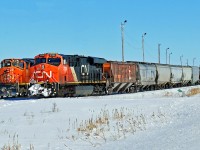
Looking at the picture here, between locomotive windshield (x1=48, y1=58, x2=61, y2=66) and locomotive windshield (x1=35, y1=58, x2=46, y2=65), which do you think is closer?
locomotive windshield (x1=48, y1=58, x2=61, y2=66)

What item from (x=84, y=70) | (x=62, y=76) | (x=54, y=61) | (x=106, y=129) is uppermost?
(x=54, y=61)

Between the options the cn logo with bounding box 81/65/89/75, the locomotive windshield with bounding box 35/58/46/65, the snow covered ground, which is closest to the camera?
the snow covered ground

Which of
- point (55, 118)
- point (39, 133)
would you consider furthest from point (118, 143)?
point (55, 118)

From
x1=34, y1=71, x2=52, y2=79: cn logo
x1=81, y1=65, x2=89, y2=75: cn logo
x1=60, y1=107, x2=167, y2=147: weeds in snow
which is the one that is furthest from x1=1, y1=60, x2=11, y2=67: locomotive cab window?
x1=60, y1=107, x2=167, y2=147: weeds in snow

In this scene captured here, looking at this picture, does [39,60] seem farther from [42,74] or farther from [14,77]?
[14,77]

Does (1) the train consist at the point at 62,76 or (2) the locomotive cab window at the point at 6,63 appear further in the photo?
(2) the locomotive cab window at the point at 6,63

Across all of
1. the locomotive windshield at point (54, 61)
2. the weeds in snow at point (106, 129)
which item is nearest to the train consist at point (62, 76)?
the locomotive windshield at point (54, 61)

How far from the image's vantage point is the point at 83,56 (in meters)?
29.6

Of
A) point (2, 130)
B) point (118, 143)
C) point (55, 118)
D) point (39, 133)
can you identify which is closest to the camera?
point (118, 143)

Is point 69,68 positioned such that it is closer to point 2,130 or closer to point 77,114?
point 77,114

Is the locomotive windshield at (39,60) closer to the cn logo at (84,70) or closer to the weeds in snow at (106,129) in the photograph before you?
the cn logo at (84,70)

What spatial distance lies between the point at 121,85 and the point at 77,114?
73.9 ft

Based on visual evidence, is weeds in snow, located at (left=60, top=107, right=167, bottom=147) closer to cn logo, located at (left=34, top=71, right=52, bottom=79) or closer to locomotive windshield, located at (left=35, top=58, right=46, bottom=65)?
cn logo, located at (left=34, top=71, right=52, bottom=79)

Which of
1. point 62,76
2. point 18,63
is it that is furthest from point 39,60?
point 18,63
